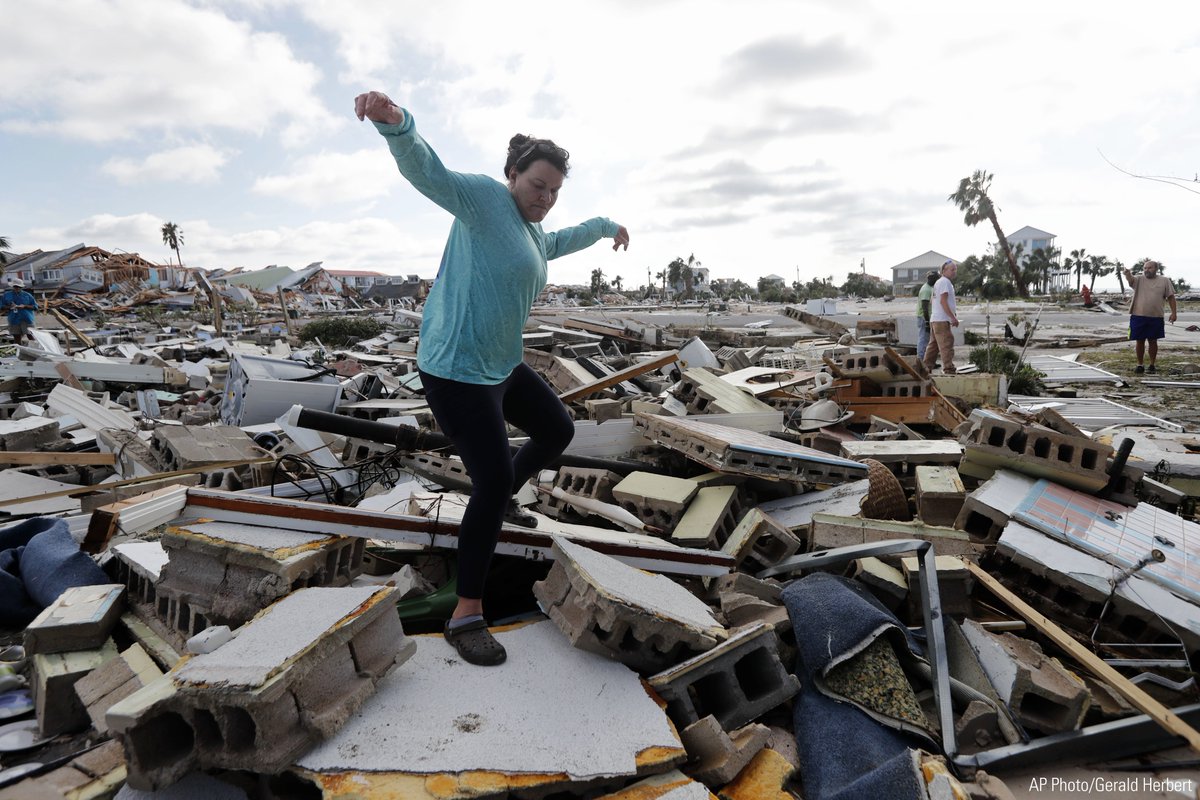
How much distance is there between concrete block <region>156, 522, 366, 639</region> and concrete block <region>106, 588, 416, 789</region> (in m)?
0.30

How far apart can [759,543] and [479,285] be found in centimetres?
203

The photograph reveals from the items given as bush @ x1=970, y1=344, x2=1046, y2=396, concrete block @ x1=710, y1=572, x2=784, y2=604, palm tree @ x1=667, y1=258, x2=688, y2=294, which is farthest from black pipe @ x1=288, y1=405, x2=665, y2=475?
palm tree @ x1=667, y1=258, x2=688, y2=294

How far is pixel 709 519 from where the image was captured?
3277 millimetres

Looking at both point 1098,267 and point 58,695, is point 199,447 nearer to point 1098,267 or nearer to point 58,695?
point 58,695

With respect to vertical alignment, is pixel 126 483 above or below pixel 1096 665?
above

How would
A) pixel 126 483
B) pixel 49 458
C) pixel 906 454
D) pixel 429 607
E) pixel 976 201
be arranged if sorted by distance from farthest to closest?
pixel 976 201 → pixel 49 458 → pixel 906 454 → pixel 126 483 → pixel 429 607

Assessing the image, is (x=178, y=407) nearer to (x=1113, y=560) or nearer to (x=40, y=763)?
(x=40, y=763)

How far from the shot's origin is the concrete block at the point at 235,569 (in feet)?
6.99

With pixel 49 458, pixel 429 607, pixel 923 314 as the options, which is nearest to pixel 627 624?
pixel 429 607

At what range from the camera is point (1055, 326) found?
1919 centimetres

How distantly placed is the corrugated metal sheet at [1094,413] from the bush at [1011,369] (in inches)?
32.4

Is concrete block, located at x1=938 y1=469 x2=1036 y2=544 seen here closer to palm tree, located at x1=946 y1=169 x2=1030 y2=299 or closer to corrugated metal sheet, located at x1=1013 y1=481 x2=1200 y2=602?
corrugated metal sheet, located at x1=1013 y1=481 x2=1200 y2=602

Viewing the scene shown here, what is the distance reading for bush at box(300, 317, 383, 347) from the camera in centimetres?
1584

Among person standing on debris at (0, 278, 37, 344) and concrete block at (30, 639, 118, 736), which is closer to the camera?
concrete block at (30, 639, 118, 736)
